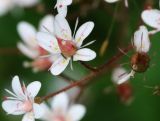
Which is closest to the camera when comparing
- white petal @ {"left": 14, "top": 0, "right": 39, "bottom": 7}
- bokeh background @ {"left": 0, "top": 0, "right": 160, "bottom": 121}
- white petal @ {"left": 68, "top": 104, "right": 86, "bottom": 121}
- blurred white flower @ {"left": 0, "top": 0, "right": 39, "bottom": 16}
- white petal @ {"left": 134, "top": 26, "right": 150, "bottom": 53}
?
white petal @ {"left": 134, "top": 26, "right": 150, "bottom": 53}

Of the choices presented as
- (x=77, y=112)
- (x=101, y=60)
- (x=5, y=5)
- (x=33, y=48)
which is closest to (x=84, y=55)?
(x=77, y=112)

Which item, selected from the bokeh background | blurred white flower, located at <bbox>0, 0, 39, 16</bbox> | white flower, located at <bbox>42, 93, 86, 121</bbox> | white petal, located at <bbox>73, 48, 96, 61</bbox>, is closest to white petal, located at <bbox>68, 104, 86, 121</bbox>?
white flower, located at <bbox>42, 93, 86, 121</bbox>

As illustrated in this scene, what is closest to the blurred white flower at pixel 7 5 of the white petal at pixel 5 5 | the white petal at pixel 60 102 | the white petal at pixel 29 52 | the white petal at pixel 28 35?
the white petal at pixel 5 5

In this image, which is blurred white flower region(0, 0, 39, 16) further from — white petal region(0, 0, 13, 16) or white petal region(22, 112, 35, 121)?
white petal region(22, 112, 35, 121)

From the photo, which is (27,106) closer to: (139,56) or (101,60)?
(139,56)

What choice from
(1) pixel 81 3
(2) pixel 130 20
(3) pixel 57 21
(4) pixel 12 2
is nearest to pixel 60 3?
(3) pixel 57 21

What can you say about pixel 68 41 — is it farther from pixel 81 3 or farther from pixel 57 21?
pixel 81 3

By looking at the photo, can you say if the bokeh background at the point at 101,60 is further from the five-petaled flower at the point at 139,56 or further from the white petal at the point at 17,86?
the white petal at the point at 17,86
